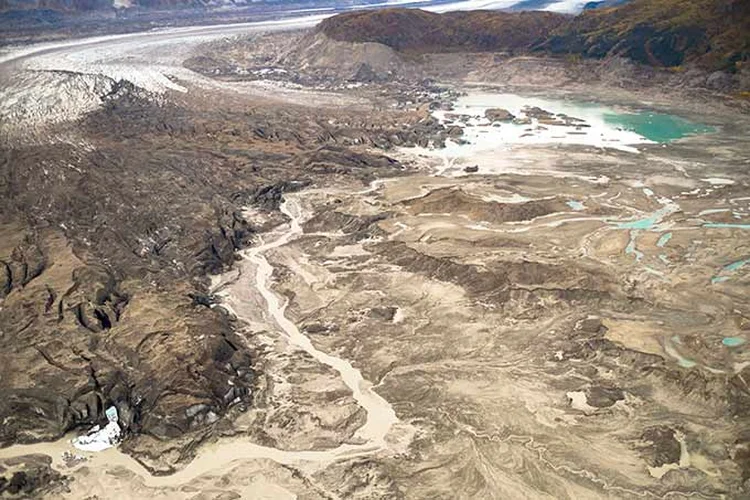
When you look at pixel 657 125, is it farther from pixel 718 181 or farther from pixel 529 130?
pixel 718 181

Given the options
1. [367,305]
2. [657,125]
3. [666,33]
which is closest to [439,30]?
[666,33]

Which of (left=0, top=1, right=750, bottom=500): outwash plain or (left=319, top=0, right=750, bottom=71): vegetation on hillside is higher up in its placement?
(left=319, top=0, right=750, bottom=71): vegetation on hillside

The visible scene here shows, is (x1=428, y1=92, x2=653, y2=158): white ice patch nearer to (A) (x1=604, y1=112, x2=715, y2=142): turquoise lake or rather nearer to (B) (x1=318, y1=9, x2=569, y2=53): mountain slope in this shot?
(A) (x1=604, y1=112, x2=715, y2=142): turquoise lake

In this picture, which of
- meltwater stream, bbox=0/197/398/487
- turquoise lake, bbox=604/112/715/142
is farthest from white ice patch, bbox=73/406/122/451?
turquoise lake, bbox=604/112/715/142

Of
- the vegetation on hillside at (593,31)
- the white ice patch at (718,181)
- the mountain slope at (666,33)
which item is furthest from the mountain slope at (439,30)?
the white ice patch at (718,181)

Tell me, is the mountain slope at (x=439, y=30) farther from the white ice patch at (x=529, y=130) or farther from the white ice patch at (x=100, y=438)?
the white ice patch at (x=100, y=438)

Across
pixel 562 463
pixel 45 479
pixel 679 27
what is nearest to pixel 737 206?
pixel 562 463
